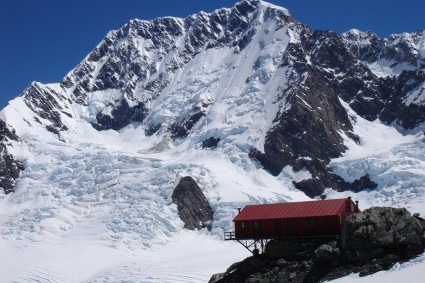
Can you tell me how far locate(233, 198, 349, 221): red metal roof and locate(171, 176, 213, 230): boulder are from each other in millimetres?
60498

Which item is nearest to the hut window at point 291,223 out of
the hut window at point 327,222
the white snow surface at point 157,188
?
the hut window at point 327,222

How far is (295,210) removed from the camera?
4594cm

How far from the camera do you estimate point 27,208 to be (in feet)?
380

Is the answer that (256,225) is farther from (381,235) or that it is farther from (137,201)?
(137,201)

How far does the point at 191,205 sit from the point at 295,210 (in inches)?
2717

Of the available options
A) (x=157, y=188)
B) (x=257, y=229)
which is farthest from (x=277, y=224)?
(x=157, y=188)

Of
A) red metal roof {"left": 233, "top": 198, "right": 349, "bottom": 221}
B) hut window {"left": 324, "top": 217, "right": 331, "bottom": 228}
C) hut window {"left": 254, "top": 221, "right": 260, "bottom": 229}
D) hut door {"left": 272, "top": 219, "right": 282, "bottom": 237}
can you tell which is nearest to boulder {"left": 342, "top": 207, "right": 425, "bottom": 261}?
hut window {"left": 324, "top": 217, "right": 331, "bottom": 228}

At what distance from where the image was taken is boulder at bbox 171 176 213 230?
362 feet

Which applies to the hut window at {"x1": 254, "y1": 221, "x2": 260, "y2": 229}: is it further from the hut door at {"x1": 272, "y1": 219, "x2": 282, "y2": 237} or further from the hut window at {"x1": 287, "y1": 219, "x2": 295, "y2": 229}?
the hut window at {"x1": 287, "y1": 219, "x2": 295, "y2": 229}

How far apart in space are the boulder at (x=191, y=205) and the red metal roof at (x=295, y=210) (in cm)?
6050

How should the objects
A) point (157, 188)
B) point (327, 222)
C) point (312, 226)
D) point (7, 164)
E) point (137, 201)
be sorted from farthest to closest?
point (7, 164) < point (157, 188) < point (137, 201) < point (312, 226) < point (327, 222)

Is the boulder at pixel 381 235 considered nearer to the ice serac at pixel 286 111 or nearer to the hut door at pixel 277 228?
the hut door at pixel 277 228

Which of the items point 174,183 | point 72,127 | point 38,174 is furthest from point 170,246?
point 72,127

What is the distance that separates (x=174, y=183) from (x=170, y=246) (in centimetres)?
2283
